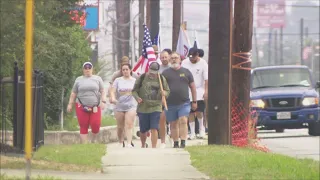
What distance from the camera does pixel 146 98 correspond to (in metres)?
15.5

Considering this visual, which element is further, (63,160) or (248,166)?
(63,160)

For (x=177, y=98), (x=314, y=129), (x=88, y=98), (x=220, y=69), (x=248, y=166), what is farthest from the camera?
(x=314, y=129)

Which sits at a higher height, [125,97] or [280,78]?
[280,78]

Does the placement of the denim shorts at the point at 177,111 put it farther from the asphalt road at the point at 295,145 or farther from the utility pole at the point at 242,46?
the asphalt road at the point at 295,145

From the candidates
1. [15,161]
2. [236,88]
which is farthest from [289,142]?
[15,161]

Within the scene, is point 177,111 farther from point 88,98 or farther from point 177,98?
point 88,98

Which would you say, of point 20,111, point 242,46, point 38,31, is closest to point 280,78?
point 242,46

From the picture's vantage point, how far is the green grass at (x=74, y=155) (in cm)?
1214

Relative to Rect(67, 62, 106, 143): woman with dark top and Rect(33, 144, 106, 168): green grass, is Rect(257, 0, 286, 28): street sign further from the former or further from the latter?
Rect(33, 144, 106, 168): green grass

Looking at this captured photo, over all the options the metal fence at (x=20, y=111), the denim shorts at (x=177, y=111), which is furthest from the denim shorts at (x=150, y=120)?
the metal fence at (x=20, y=111)

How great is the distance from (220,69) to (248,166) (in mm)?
3456

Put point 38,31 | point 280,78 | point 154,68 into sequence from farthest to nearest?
point 280,78 < point 154,68 < point 38,31

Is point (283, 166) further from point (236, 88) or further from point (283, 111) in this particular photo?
point (283, 111)

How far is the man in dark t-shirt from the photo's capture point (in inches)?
626
